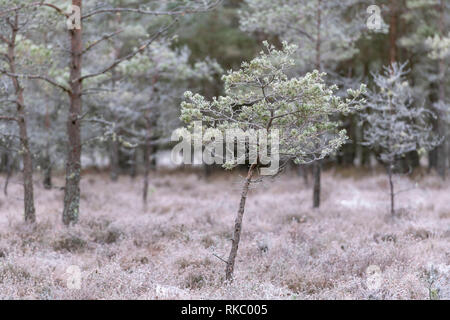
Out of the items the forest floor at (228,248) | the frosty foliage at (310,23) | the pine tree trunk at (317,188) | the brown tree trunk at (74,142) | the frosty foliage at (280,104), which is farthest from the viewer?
the pine tree trunk at (317,188)

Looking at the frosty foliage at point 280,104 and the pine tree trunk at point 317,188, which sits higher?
the frosty foliage at point 280,104

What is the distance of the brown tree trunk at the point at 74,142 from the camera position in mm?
9453

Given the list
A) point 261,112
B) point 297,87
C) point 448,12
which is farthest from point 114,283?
point 448,12

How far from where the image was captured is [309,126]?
5.73 metres

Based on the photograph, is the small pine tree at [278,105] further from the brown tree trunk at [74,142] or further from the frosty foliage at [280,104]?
the brown tree trunk at [74,142]

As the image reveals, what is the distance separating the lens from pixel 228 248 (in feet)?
27.3

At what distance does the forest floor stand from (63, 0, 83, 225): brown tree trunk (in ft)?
1.55

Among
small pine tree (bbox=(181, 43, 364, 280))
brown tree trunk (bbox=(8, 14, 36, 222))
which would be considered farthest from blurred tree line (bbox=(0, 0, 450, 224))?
small pine tree (bbox=(181, 43, 364, 280))

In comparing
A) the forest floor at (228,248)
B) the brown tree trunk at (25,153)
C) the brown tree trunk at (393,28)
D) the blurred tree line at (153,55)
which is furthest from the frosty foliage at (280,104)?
the brown tree trunk at (393,28)

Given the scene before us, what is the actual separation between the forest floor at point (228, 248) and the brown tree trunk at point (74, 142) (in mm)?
472

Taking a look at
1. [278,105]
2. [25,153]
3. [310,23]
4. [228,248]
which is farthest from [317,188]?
[25,153]

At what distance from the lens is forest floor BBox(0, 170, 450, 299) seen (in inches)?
237

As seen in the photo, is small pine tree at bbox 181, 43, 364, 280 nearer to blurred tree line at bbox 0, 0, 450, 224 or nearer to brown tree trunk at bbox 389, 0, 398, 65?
blurred tree line at bbox 0, 0, 450, 224
